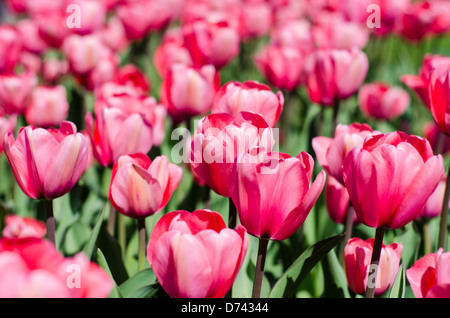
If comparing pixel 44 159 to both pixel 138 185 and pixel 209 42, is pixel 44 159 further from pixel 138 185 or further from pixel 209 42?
pixel 209 42

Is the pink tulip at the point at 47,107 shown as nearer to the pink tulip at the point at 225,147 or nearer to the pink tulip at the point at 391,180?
the pink tulip at the point at 225,147

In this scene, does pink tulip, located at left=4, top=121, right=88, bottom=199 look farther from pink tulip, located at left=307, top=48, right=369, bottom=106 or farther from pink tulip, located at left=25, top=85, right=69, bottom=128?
pink tulip, located at left=307, top=48, right=369, bottom=106

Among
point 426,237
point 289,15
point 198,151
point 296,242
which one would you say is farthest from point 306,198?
point 289,15

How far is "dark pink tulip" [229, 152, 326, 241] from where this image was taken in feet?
2.67

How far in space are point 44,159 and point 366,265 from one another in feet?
1.96

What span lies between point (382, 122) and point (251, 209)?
1684 mm

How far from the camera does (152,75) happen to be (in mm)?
2863

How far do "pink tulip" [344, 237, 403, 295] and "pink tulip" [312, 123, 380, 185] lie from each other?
15cm

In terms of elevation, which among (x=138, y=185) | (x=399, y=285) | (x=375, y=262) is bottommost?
(x=399, y=285)

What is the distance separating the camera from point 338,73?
1680 mm

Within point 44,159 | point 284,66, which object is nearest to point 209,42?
point 284,66

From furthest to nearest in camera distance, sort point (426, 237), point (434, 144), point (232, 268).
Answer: point (434, 144), point (426, 237), point (232, 268)

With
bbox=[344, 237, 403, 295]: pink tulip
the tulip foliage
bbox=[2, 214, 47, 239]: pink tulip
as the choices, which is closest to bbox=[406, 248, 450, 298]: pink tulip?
the tulip foliage
